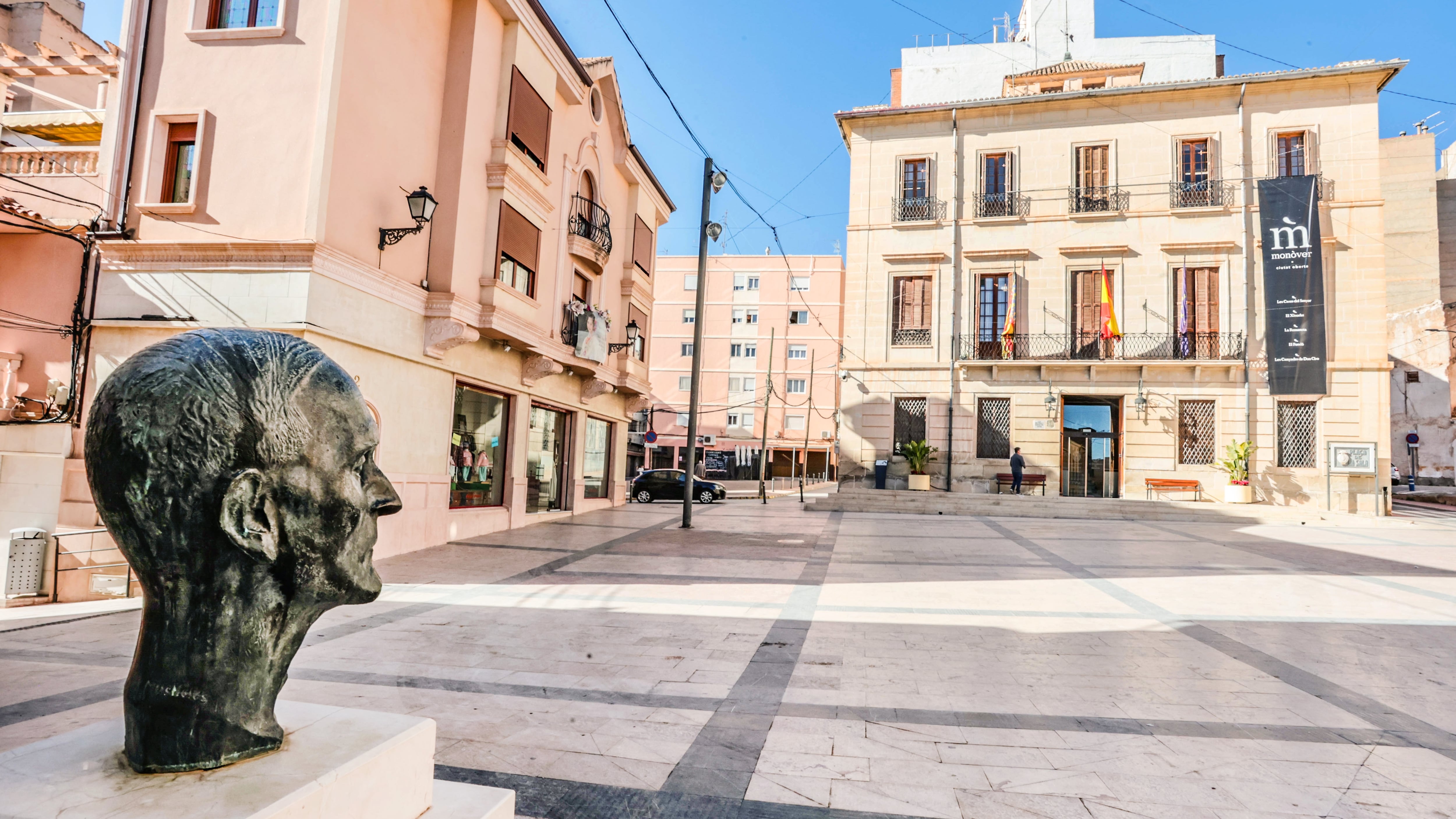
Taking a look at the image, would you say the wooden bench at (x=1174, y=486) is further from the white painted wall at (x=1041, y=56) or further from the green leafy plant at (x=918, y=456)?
the white painted wall at (x=1041, y=56)

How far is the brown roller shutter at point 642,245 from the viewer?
21.0m

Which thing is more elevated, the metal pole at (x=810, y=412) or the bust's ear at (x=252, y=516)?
the metal pole at (x=810, y=412)

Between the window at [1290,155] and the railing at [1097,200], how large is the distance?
14.7 ft

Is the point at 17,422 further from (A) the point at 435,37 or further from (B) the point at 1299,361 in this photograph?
(B) the point at 1299,361

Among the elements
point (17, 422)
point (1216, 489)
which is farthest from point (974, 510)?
point (17, 422)

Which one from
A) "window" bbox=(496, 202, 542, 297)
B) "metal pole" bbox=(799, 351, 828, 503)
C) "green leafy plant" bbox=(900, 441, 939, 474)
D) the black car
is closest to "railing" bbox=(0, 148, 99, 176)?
"window" bbox=(496, 202, 542, 297)

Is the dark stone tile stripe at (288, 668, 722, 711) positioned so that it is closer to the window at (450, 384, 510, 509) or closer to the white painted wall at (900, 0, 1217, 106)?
the window at (450, 384, 510, 509)

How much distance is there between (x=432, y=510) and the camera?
11.3 metres

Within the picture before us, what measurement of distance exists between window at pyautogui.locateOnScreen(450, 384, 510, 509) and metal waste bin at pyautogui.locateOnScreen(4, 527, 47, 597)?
4.94 m

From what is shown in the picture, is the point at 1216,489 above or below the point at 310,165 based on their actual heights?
below

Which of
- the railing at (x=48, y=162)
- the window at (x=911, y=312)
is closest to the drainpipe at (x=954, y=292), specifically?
the window at (x=911, y=312)

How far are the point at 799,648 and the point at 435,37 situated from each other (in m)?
10.9

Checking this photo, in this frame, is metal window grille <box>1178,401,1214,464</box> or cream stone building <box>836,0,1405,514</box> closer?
cream stone building <box>836,0,1405,514</box>

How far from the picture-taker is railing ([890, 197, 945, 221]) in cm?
2508
